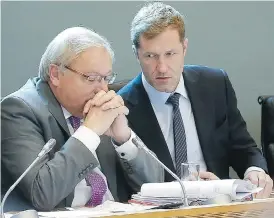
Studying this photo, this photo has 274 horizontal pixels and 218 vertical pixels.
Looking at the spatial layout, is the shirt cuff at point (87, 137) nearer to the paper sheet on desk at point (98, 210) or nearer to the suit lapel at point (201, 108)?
the paper sheet on desk at point (98, 210)

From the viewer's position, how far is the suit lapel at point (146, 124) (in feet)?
7.56

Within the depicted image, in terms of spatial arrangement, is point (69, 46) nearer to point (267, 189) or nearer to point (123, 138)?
point (123, 138)

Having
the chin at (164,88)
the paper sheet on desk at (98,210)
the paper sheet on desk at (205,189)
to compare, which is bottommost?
the paper sheet on desk at (98,210)

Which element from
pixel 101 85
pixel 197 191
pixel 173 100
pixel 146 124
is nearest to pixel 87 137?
pixel 101 85

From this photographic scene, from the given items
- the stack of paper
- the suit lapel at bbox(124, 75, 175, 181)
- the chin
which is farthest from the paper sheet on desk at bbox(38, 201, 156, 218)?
the chin

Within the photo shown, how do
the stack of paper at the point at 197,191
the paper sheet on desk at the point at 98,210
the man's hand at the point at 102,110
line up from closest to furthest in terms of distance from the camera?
the paper sheet on desk at the point at 98,210 < the stack of paper at the point at 197,191 < the man's hand at the point at 102,110

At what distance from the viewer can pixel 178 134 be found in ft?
7.72

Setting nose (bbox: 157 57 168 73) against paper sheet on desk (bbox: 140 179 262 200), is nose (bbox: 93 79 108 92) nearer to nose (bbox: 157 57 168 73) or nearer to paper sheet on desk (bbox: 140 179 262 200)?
nose (bbox: 157 57 168 73)

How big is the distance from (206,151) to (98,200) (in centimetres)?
59

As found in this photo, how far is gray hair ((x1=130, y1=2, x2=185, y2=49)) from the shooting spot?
2.29 m

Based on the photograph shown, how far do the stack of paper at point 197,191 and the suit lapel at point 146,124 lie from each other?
1.75 ft

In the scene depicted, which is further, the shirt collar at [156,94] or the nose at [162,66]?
the shirt collar at [156,94]

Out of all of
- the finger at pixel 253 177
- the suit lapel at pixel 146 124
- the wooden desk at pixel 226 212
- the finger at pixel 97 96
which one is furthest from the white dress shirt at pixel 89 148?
the wooden desk at pixel 226 212

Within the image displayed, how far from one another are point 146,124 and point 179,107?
0.16m
